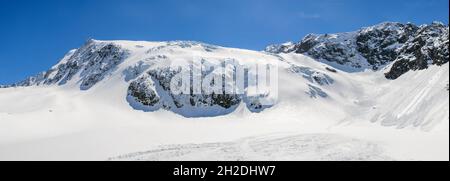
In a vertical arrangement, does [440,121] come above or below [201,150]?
above

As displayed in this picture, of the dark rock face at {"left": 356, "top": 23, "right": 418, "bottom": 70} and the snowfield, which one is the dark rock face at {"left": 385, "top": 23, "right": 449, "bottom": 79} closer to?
the snowfield

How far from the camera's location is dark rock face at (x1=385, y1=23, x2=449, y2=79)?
57631 millimetres

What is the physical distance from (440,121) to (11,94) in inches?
2554

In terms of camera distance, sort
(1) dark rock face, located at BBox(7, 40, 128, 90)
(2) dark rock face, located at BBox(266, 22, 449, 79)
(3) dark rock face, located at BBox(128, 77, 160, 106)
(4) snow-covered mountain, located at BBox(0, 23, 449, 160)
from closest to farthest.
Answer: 1. (4) snow-covered mountain, located at BBox(0, 23, 449, 160)
2. (3) dark rock face, located at BBox(128, 77, 160, 106)
3. (1) dark rock face, located at BBox(7, 40, 128, 90)
4. (2) dark rock face, located at BBox(266, 22, 449, 79)

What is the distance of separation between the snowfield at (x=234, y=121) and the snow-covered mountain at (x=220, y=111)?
0.13 metres

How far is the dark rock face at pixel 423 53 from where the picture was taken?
57.6 meters

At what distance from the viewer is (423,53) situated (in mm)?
63688

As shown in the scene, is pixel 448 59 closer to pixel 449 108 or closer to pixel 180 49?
pixel 449 108

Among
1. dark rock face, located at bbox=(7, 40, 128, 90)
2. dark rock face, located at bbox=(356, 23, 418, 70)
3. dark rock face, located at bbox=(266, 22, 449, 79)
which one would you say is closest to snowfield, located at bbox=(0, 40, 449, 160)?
dark rock face, located at bbox=(7, 40, 128, 90)

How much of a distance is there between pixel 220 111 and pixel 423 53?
30.9 metres

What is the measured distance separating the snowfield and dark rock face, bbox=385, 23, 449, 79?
6.16 feet

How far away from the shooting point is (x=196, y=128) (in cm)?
4712

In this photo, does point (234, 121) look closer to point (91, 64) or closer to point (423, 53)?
point (423, 53)
